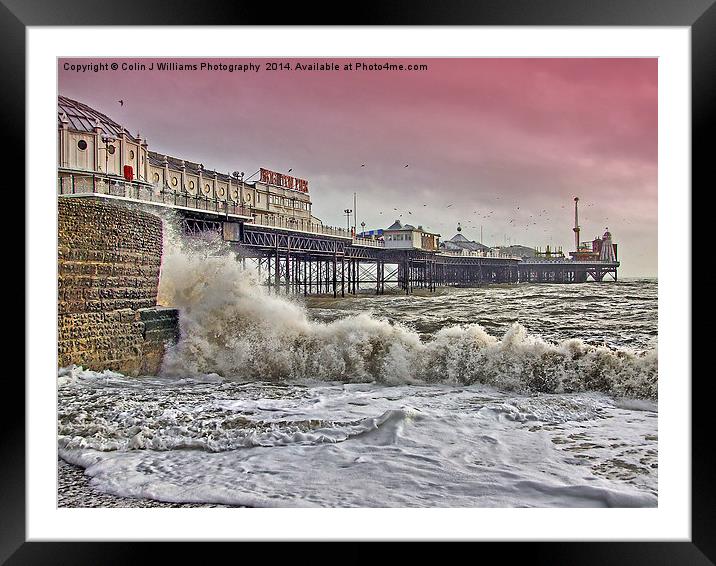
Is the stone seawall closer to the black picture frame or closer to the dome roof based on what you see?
the dome roof

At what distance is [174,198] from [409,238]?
7.10ft

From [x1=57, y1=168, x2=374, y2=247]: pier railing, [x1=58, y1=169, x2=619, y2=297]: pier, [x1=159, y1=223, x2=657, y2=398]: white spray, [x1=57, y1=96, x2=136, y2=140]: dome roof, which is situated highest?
[x1=57, y1=96, x2=136, y2=140]: dome roof

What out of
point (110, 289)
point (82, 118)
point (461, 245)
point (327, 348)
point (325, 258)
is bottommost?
point (327, 348)

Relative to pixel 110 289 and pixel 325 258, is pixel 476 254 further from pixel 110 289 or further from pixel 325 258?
pixel 110 289

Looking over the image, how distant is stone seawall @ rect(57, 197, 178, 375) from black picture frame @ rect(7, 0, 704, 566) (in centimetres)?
151

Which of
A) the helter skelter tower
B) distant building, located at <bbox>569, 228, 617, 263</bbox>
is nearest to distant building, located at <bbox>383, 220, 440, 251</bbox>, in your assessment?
distant building, located at <bbox>569, 228, 617, 263</bbox>

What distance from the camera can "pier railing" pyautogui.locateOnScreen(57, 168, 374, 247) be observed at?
14.8ft

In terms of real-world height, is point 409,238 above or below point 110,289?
above
